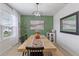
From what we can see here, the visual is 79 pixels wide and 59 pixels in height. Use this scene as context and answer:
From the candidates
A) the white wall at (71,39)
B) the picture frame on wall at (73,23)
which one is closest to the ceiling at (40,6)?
the white wall at (71,39)

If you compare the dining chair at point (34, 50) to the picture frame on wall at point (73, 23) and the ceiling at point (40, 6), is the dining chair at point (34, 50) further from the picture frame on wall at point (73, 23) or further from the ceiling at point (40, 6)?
the ceiling at point (40, 6)

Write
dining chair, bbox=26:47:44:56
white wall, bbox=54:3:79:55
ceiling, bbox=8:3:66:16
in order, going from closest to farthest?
dining chair, bbox=26:47:44:56, white wall, bbox=54:3:79:55, ceiling, bbox=8:3:66:16

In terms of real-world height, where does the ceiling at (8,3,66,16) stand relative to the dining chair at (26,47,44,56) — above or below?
above

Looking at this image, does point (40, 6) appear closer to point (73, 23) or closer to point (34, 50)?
point (73, 23)

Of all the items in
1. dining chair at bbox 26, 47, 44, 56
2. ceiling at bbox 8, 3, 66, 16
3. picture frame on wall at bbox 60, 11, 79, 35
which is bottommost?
dining chair at bbox 26, 47, 44, 56

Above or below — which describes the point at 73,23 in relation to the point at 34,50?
above

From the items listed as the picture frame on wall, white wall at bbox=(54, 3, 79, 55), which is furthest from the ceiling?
the picture frame on wall

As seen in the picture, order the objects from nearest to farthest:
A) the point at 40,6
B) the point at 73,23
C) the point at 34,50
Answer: the point at 34,50 < the point at 73,23 < the point at 40,6

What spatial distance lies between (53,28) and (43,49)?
5.43 m

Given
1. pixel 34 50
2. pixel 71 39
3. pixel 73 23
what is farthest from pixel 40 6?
pixel 34 50

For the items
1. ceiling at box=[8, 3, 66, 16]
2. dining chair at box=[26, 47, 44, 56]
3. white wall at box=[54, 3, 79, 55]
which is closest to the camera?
dining chair at box=[26, 47, 44, 56]

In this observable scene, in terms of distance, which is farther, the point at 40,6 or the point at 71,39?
the point at 40,6

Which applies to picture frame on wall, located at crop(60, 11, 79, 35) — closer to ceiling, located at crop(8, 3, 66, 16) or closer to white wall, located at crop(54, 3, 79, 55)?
white wall, located at crop(54, 3, 79, 55)

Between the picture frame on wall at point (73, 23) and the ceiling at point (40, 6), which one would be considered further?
the ceiling at point (40, 6)
